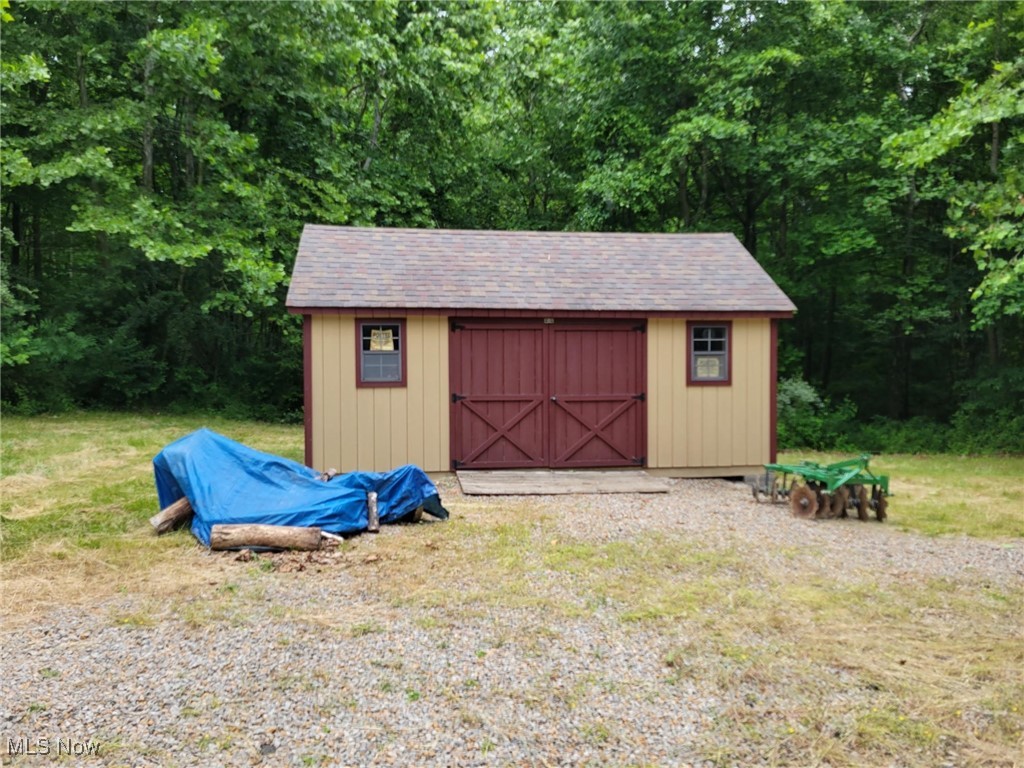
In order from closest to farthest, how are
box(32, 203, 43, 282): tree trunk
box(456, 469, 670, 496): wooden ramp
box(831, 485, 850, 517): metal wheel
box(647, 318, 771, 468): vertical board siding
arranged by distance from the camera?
1. box(831, 485, 850, 517): metal wheel
2. box(456, 469, 670, 496): wooden ramp
3. box(647, 318, 771, 468): vertical board siding
4. box(32, 203, 43, 282): tree trunk

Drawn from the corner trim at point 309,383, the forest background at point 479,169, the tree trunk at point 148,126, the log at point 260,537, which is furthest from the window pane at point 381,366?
the tree trunk at point 148,126

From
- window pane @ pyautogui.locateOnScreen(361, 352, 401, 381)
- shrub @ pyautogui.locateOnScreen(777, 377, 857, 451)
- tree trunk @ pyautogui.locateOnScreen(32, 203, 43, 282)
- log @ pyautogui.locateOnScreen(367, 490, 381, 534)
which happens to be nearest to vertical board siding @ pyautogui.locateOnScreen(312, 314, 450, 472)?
window pane @ pyautogui.locateOnScreen(361, 352, 401, 381)

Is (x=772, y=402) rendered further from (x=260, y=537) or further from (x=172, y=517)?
(x=172, y=517)

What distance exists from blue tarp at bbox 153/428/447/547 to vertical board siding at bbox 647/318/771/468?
162 inches

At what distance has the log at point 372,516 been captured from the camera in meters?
6.98

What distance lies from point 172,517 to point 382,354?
3.56 m

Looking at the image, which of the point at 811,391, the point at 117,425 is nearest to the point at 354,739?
the point at 117,425

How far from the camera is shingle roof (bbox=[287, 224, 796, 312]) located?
9.74 meters

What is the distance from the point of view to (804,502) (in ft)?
25.9

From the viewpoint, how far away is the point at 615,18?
55.8ft

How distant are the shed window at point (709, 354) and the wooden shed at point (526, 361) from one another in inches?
0.8

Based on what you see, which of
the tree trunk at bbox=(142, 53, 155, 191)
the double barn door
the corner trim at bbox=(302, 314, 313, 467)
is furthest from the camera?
the tree trunk at bbox=(142, 53, 155, 191)

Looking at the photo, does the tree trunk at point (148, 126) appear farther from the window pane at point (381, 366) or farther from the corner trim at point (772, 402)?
the corner trim at point (772, 402)

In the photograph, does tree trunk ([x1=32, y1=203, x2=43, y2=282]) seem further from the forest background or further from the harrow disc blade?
the harrow disc blade
